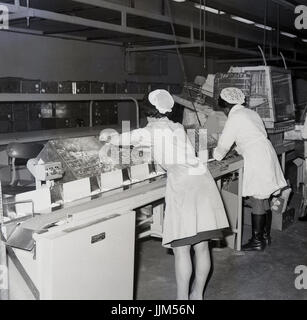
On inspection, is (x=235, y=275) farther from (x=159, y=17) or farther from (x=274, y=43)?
(x=274, y=43)

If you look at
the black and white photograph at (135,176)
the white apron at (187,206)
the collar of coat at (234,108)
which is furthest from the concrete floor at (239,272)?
the collar of coat at (234,108)

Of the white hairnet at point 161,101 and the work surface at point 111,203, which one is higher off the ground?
the white hairnet at point 161,101

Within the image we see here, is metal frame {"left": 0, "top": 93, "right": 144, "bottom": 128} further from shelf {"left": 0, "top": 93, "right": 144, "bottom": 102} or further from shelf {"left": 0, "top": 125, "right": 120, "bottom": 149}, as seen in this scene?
shelf {"left": 0, "top": 125, "right": 120, "bottom": 149}

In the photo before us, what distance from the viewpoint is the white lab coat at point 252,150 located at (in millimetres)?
3178

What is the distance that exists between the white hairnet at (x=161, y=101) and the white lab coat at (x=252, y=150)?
96 cm

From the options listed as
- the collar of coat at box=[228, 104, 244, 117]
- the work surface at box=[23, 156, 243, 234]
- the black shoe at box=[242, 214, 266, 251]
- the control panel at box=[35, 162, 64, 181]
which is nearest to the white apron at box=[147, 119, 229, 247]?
the work surface at box=[23, 156, 243, 234]

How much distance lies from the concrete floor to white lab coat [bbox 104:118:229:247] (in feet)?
2.04

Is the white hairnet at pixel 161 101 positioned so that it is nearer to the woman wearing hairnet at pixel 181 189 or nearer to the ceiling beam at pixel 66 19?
the woman wearing hairnet at pixel 181 189

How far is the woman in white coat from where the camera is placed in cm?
318

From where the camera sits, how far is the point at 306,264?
10.5 ft

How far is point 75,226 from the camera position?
6.18ft

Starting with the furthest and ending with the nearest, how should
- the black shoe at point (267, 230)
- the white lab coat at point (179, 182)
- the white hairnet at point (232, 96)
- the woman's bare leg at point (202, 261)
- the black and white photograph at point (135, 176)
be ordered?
the black shoe at point (267, 230) < the white hairnet at point (232, 96) < the woman's bare leg at point (202, 261) < the white lab coat at point (179, 182) < the black and white photograph at point (135, 176)
